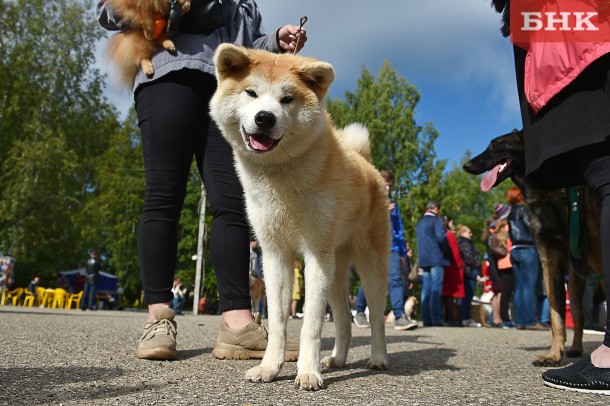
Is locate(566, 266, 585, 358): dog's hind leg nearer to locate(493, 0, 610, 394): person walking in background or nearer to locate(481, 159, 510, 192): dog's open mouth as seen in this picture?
locate(481, 159, 510, 192): dog's open mouth

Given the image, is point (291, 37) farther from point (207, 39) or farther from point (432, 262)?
point (432, 262)

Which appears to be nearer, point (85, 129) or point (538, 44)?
point (538, 44)

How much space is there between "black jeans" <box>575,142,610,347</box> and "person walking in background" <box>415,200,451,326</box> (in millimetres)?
8333

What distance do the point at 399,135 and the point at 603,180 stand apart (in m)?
29.2

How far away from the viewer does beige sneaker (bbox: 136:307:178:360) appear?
11.2 feet

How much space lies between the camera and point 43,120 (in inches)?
1165

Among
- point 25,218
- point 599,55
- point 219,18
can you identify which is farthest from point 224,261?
point 25,218

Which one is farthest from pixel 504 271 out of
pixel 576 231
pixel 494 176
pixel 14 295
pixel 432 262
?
pixel 14 295

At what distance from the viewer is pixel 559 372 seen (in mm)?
2775

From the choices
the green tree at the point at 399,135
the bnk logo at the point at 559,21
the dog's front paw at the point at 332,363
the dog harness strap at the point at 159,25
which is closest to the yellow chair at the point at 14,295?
the green tree at the point at 399,135

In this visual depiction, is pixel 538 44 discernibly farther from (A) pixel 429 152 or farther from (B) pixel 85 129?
(B) pixel 85 129

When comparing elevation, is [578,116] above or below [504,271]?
below

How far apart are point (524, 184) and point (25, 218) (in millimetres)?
26586

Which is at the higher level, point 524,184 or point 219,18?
point 219,18
